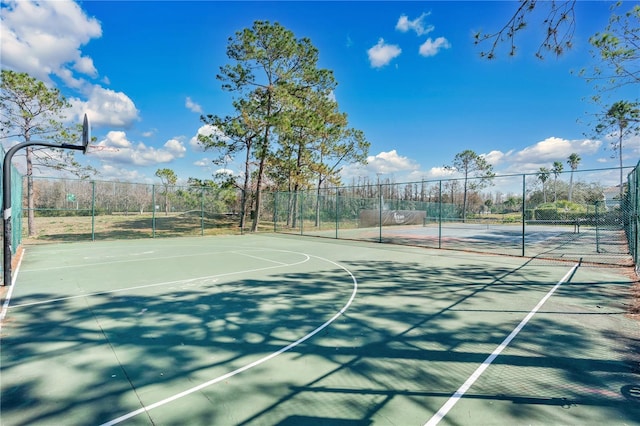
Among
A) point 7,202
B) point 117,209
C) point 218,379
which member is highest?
point 7,202

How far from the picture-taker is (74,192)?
51.2 ft

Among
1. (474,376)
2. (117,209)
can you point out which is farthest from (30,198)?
(474,376)

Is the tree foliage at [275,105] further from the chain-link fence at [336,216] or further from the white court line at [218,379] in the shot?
the white court line at [218,379]

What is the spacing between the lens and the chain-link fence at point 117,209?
616 inches

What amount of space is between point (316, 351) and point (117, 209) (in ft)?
66.1

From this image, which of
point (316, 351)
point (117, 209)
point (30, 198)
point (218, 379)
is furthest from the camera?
point (117, 209)

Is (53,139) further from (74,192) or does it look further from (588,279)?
(588,279)

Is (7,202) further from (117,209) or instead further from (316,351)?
(117,209)

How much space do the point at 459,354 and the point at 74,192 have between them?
18.5 meters

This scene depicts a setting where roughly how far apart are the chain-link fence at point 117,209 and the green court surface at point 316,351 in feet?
33.8

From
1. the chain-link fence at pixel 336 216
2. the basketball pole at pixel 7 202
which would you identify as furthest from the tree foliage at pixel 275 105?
the basketball pole at pixel 7 202

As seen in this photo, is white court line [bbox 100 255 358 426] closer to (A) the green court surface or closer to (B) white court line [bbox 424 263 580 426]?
(A) the green court surface

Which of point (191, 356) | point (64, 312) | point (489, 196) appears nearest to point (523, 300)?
point (191, 356)

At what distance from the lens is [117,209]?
19.4 m
